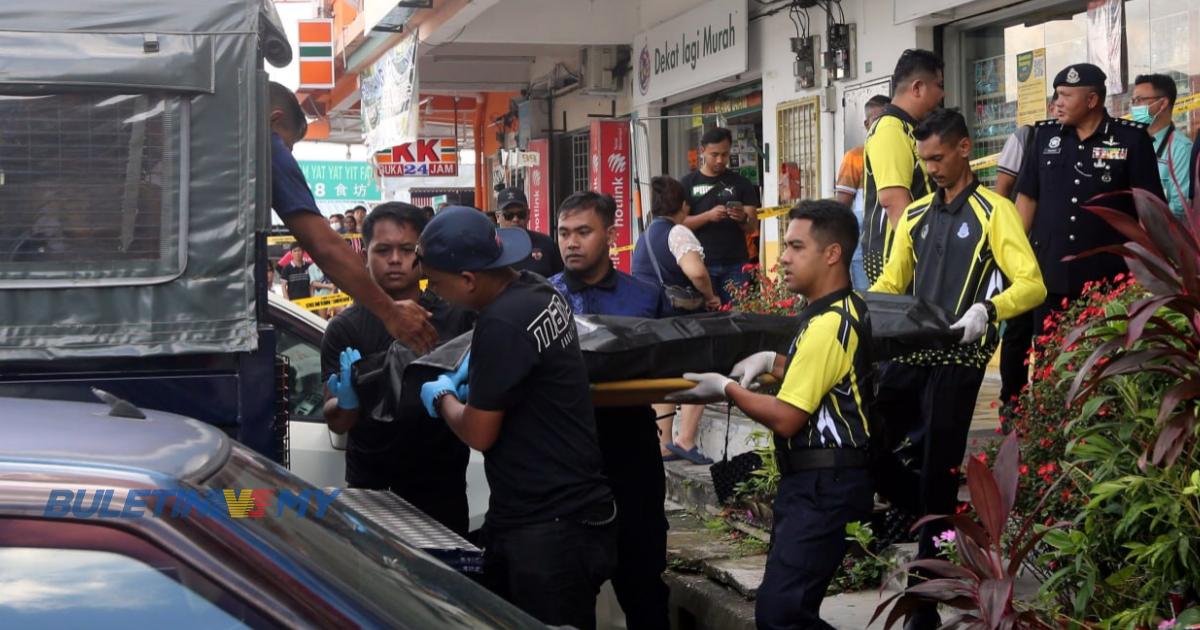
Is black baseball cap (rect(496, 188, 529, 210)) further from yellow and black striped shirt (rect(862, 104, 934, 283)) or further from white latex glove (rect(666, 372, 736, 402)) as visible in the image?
white latex glove (rect(666, 372, 736, 402))

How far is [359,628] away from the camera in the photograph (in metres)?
2.25

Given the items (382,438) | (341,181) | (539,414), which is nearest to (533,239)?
(382,438)

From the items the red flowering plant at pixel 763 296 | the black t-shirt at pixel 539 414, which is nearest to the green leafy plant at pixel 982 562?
the black t-shirt at pixel 539 414

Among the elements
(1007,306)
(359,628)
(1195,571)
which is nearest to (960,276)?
→ (1007,306)

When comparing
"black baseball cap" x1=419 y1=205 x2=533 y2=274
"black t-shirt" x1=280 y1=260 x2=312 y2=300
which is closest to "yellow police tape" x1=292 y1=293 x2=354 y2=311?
"black t-shirt" x1=280 y1=260 x2=312 y2=300

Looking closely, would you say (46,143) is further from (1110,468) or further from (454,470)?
(1110,468)

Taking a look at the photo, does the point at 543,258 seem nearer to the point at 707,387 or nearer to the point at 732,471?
the point at 732,471

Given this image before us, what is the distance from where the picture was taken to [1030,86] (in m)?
10.5

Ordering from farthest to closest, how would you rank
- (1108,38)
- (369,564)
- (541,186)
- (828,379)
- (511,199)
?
1. (541,186)
2. (511,199)
3. (1108,38)
4. (828,379)
5. (369,564)

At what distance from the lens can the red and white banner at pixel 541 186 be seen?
2169cm

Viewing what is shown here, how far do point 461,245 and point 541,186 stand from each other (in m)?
17.5

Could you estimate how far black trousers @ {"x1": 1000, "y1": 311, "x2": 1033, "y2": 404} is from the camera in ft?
23.9

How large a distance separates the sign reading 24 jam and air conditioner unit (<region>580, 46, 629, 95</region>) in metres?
0.78

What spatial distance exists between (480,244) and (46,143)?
1390mm
